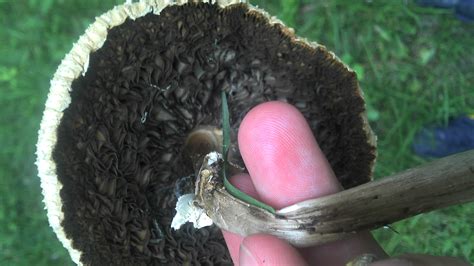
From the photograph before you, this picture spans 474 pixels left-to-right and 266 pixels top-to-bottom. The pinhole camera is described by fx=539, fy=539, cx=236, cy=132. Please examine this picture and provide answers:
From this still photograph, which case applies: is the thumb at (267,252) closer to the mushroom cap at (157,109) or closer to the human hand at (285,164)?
the human hand at (285,164)

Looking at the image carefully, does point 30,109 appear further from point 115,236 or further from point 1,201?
point 115,236

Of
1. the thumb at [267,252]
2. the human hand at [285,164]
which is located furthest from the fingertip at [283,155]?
the thumb at [267,252]

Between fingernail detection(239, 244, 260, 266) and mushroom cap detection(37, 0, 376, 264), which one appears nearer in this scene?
fingernail detection(239, 244, 260, 266)

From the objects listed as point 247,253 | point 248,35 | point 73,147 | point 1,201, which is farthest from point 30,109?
point 247,253

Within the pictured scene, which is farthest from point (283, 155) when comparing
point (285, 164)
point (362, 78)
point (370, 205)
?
point (362, 78)

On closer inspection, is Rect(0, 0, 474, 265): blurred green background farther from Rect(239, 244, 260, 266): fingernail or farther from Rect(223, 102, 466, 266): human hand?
Rect(239, 244, 260, 266): fingernail

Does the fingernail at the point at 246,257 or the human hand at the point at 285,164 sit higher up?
the human hand at the point at 285,164

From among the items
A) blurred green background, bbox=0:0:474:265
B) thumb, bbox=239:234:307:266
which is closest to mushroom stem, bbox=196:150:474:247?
thumb, bbox=239:234:307:266
